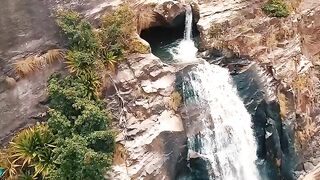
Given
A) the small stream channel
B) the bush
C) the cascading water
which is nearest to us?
the bush

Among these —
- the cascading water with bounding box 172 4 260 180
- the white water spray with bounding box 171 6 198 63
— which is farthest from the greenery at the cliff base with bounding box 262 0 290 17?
the cascading water with bounding box 172 4 260 180

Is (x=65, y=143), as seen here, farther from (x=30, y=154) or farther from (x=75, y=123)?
(x=30, y=154)

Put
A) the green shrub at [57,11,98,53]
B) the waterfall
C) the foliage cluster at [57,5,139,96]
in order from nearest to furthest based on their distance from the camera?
1. the foliage cluster at [57,5,139,96]
2. the green shrub at [57,11,98,53]
3. the waterfall

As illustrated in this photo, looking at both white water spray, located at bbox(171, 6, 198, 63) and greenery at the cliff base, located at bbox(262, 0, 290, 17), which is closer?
white water spray, located at bbox(171, 6, 198, 63)

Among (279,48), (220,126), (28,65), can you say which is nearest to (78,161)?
(28,65)

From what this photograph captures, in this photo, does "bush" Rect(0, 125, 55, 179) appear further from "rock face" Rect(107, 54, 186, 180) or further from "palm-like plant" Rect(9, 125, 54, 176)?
"rock face" Rect(107, 54, 186, 180)

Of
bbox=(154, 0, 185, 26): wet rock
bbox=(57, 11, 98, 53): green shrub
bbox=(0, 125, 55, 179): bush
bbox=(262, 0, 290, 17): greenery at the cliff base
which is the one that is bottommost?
bbox=(0, 125, 55, 179): bush

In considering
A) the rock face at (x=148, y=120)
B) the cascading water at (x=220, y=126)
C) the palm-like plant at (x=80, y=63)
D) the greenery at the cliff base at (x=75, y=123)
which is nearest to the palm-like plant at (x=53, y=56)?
the greenery at the cliff base at (x=75, y=123)

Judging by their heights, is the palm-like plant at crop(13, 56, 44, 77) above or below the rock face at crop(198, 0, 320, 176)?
above

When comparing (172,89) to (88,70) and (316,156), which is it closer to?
(88,70)
